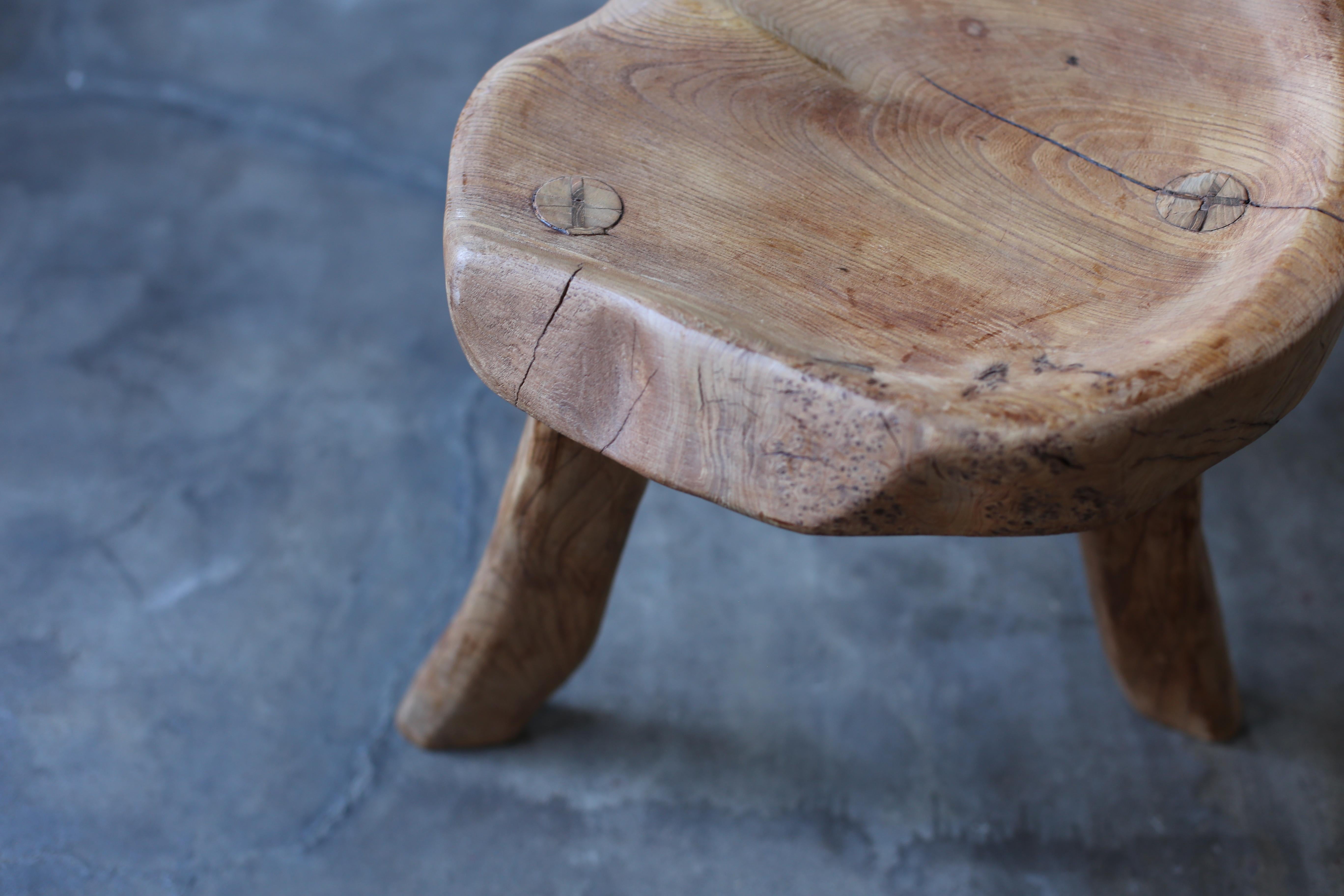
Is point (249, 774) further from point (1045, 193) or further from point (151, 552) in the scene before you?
point (1045, 193)

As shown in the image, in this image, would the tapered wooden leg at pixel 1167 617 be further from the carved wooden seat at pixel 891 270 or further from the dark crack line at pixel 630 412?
the dark crack line at pixel 630 412

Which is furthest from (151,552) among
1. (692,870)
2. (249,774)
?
(692,870)

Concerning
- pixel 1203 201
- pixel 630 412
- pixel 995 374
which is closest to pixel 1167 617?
pixel 1203 201

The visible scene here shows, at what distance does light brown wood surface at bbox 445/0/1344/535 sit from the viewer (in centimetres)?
60

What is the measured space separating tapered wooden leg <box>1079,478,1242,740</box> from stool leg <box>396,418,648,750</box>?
46cm

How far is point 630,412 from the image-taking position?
0.66 meters

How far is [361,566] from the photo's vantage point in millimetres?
1339

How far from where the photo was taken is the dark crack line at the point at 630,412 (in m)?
0.65

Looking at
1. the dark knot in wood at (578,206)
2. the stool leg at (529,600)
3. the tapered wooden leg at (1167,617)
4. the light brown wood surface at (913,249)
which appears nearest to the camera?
the light brown wood surface at (913,249)

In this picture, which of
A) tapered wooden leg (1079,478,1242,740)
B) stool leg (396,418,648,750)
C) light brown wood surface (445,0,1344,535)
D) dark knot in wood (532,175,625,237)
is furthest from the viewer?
tapered wooden leg (1079,478,1242,740)

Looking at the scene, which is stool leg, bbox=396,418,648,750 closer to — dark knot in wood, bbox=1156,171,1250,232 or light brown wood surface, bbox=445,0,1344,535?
light brown wood surface, bbox=445,0,1344,535

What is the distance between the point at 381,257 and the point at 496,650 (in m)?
0.82

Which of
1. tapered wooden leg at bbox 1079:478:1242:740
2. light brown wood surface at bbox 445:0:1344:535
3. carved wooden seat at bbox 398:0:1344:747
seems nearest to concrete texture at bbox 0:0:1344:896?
tapered wooden leg at bbox 1079:478:1242:740

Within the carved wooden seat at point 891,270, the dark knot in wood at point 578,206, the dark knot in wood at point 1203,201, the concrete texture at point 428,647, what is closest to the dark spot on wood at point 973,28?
the carved wooden seat at point 891,270
